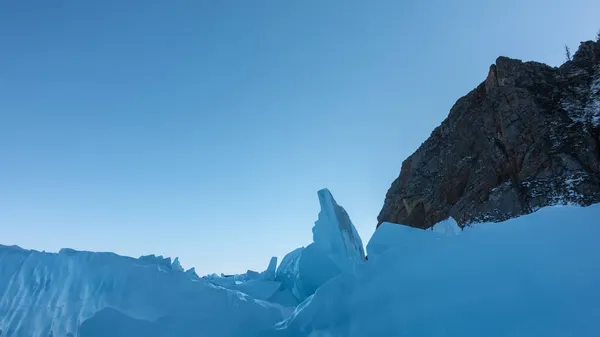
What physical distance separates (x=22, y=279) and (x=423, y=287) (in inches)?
227

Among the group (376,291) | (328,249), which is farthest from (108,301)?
(376,291)

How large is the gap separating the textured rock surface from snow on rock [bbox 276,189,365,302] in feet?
65.1

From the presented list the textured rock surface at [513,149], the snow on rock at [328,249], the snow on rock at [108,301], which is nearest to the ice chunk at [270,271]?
the snow on rock at [328,249]

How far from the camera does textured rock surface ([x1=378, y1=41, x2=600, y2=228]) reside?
24406 mm

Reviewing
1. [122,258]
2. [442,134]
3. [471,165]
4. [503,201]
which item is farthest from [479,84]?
[122,258]

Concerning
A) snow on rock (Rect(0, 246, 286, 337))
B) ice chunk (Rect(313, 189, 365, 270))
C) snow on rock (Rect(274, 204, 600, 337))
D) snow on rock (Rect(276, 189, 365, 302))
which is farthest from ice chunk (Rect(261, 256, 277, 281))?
snow on rock (Rect(274, 204, 600, 337))

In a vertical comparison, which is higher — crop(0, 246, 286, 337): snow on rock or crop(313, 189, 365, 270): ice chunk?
crop(313, 189, 365, 270): ice chunk

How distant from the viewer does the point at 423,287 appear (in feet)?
14.5

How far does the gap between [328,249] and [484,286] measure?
3396mm

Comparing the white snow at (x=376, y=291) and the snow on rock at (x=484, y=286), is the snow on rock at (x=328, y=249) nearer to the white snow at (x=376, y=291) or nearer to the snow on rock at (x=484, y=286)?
the white snow at (x=376, y=291)

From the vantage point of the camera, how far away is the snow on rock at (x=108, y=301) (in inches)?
218

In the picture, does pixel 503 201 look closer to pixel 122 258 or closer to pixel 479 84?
pixel 479 84

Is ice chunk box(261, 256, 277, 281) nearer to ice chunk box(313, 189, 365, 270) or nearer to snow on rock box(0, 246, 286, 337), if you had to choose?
ice chunk box(313, 189, 365, 270)

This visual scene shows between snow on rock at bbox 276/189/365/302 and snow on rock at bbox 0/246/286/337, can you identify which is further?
snow on rock at bbox 276/189/365/302
